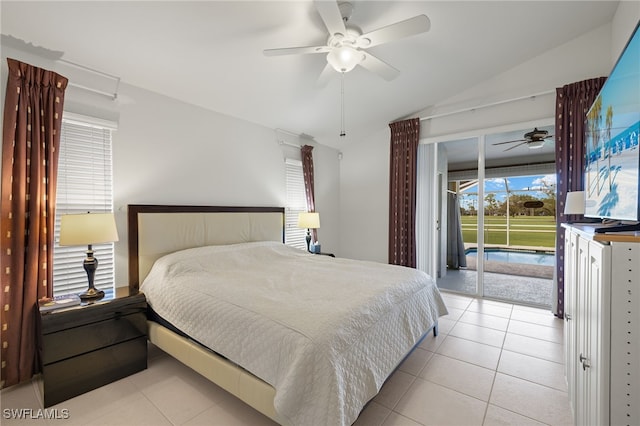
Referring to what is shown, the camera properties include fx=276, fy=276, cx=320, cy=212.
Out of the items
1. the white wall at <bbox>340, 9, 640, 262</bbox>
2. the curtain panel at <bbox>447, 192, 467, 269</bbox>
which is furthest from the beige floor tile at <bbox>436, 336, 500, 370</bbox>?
→ the white wall at <bbox>340, 9, 640, 262</bbox>

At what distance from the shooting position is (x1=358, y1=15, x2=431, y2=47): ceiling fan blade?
6.03 feet

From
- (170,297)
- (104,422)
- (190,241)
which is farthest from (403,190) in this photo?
(104,422)

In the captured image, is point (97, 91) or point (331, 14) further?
point (97, 91)

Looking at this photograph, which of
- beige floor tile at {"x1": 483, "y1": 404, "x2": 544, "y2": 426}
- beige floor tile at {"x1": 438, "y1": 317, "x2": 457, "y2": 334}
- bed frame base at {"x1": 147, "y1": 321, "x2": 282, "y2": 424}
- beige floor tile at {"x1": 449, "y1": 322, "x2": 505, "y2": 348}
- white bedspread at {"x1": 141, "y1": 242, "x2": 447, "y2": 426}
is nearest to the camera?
white bedspread at {"x1": 141, "y1": 242, "x2": 447, "y2": 426}

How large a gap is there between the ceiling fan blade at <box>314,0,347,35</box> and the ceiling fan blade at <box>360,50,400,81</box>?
1.19ft

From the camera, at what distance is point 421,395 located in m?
1.96

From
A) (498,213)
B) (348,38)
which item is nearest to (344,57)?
(348,38)

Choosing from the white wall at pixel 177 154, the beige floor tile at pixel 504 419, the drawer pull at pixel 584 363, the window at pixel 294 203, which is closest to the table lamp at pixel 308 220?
the window at pixel 294 203

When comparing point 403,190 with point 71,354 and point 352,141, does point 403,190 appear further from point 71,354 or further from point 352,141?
point 71,354

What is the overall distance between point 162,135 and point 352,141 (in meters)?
3.30

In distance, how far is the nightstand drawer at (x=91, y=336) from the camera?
6.16ft

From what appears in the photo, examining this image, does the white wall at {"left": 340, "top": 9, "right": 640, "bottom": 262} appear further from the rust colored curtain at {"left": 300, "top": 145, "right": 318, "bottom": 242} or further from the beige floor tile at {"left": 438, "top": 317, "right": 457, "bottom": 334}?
the beige floor tile at {"left": 438, "top": 317, "right": 457, "bottom": 334}

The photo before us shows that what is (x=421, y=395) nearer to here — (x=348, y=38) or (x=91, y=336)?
(x=91, y=336)

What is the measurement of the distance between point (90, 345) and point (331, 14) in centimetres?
291
